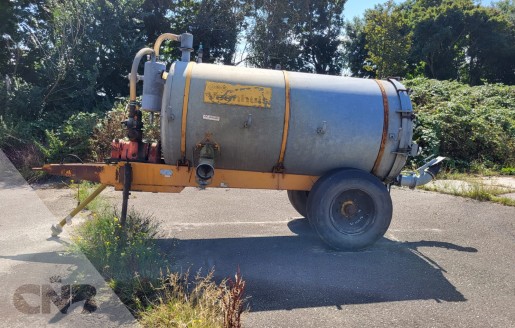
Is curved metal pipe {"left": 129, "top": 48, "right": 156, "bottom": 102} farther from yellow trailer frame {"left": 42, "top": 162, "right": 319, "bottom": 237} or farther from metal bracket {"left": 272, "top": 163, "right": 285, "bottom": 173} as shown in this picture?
metal bracket {"left": 272, "top": 163, "right": 285, "bottom": 173}

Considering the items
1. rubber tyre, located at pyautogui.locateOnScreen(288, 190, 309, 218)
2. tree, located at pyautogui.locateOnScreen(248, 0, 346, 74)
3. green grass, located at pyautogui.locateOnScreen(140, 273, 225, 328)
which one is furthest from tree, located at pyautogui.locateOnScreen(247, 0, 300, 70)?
green grass, located at pyautogui.locateOnScreen(140, 273, 225, 328)

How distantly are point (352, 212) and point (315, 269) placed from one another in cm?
105

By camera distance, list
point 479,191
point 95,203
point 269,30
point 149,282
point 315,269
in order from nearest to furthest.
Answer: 1. point 149,282
2. point 315,269
3. point 95,203
4. point 479,191
5. point 269,30

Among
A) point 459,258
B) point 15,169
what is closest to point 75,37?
point 15,169

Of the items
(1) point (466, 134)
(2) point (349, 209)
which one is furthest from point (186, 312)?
(1) point (466, 134)

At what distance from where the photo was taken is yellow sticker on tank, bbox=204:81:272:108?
536cm

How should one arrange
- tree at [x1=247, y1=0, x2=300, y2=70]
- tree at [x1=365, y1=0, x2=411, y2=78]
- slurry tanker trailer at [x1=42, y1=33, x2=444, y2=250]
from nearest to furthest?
slurry tanker trailer at [x1=42, y1=33, x2=444, y2=250], tree at [x1=247, y1=0, x2=300, y2=70], tree at [x1=365, y1=0, x2=411, y2=78]

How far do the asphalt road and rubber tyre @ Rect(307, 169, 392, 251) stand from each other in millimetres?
208

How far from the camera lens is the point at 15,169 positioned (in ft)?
37.4

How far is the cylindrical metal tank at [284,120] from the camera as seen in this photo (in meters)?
5.38

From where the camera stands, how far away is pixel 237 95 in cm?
541

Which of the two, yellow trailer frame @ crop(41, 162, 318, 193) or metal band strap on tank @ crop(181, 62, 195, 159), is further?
yellow trailer frame @ crop(41, 162, 318, 193)

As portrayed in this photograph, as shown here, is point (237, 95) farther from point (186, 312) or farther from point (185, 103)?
point (186, 312)

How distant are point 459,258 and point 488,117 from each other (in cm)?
1060
